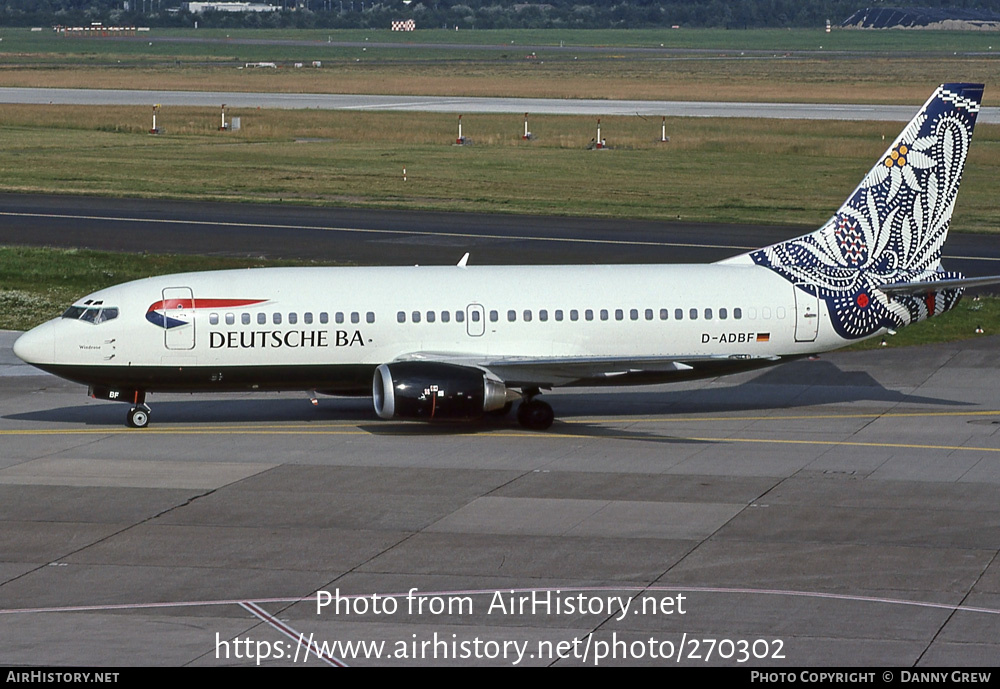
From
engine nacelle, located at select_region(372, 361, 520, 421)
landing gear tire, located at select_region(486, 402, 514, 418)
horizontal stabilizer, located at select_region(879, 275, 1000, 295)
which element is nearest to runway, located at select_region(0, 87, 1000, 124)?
horizontal stabilizer, located at select_region(879, 275, 1000, 295)

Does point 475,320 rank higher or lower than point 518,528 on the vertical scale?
higher

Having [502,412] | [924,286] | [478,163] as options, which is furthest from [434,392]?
[478,163]

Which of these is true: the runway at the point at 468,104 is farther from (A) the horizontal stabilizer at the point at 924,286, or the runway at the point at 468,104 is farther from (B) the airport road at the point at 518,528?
(B) the airport road at the point at 518,528

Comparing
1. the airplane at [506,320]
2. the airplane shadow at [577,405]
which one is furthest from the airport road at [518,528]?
the airplane at [506,320]

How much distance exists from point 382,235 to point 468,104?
2758 inches

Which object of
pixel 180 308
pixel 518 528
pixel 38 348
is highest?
pixel 180 308

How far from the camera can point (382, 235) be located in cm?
6706

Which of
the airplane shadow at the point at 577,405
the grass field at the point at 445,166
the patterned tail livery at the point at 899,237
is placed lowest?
the airplane shadow at the point at 577,405

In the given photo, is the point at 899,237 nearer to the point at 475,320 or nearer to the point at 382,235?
the point at 475,320

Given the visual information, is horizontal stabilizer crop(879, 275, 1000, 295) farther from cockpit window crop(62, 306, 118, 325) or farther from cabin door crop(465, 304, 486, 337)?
cockpit window crop(62, 306, 118, 325)

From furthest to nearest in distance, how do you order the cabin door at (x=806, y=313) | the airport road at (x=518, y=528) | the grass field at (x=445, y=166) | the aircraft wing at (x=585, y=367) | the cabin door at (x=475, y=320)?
1. the grass field at (x=445, y=166)
2. the cabin door at (x=806, y=313)
3. the cabin door at (x=475, y=320)
4. the aircraft wing at (x=585, y=367)
5. the airport road at (x=518, y=528)

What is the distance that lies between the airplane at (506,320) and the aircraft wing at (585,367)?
45 mm

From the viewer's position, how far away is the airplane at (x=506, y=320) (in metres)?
35.0
